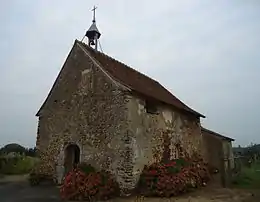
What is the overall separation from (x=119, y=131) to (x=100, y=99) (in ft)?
6.31

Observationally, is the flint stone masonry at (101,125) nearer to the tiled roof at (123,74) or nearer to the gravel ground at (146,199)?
the tiled roof at (123,74)

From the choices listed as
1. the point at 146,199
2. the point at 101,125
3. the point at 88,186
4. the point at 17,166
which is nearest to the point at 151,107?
the point at 101,125

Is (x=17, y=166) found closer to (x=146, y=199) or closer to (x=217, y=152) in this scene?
(x=217, y=152)

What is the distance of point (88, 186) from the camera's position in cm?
1155

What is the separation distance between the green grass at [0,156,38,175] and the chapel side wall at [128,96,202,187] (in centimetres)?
1218

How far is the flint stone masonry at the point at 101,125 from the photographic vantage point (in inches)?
502

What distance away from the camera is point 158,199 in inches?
433

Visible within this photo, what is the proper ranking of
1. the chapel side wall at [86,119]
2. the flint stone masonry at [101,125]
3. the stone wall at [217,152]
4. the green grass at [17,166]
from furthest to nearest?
1. the green grass at [17,166]
2. the stone wall at [217,152]
3. the chapel side wall at [86,119]
4. the flint stone masonry at [101,125]

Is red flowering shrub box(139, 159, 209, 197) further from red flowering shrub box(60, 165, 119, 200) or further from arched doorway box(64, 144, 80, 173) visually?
arched doorway box(64, 144, 80, 173)

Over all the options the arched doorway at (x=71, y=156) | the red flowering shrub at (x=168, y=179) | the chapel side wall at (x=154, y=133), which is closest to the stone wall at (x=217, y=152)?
the chapel side wall at (x=154, y=133)

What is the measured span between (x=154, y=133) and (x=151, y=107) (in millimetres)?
1323

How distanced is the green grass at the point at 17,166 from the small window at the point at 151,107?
40.6ft

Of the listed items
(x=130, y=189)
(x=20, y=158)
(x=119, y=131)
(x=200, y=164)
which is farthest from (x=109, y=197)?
(x=20, y=158)

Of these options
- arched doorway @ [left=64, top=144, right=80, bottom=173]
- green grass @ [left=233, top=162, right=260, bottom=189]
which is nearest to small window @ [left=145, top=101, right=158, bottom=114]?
arched doorway @ [left=64, top=144, right=80, bottom=173]
